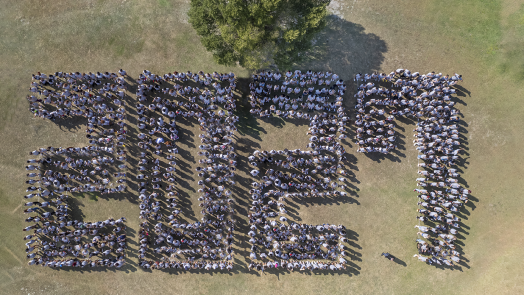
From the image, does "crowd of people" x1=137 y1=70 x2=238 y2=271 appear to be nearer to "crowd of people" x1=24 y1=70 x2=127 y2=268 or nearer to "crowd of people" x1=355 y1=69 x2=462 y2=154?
"crowd of people" x1=24 y1=70 x2=127 y2=268

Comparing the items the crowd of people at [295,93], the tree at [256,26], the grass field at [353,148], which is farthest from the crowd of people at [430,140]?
the tree at [256,26]

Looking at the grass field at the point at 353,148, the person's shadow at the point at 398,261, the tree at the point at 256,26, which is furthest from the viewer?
the person's shadow at the point at 398,261

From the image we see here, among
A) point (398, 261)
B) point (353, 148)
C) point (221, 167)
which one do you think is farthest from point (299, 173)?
point (398, 261)

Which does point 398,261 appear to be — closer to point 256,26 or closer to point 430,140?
point 430,140

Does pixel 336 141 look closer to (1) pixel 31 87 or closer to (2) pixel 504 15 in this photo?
(2) pixel 504 15

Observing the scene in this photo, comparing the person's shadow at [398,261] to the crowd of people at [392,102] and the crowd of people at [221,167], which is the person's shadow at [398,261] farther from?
the crowd of people at [392,102]

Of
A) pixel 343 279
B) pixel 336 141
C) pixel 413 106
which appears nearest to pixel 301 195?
pixel 336 141

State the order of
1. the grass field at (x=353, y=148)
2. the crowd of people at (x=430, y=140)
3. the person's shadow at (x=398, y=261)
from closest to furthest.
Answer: the crowd of people at (x=430, y=140) < the grass field at (x=353, y=148) < the person's shadow at (x=398, y=261)
